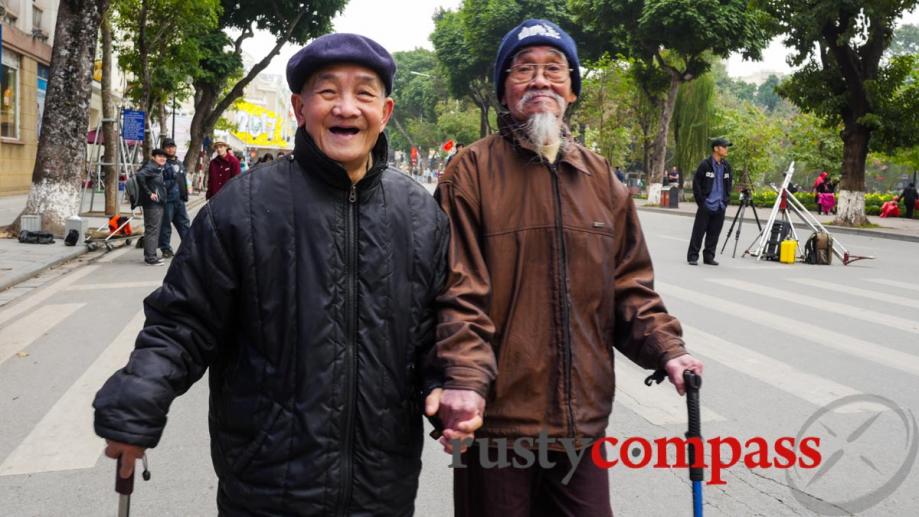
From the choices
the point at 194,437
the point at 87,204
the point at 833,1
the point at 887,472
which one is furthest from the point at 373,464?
the point at 87,204

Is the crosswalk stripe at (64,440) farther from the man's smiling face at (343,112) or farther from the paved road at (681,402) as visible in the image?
the man's smiling face at (343,112)

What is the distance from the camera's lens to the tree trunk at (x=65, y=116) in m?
13.0

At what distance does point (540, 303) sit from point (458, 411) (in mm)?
402

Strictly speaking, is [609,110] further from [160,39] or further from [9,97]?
[9,97]

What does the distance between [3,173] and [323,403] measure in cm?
2387

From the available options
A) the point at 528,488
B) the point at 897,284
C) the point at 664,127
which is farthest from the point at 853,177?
the point at 528,488

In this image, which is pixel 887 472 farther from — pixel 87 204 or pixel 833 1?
pixel 87 204

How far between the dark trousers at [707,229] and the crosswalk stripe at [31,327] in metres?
8.40

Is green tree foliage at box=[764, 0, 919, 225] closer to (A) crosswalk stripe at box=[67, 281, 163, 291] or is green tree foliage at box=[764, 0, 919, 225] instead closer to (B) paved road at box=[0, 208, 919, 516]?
(B) paved road at box=[0, 208, 919, 516]

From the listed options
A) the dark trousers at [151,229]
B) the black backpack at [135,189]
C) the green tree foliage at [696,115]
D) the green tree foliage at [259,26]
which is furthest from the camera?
the green tree foliage at [696,115]

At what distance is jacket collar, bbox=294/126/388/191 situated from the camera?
1.94 meters

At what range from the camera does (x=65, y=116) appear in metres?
13.1

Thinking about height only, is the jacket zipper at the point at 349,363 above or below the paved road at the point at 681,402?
above

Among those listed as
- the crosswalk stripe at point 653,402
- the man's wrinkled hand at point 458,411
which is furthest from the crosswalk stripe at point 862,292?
the man's wrinkled hand at point 458,411
